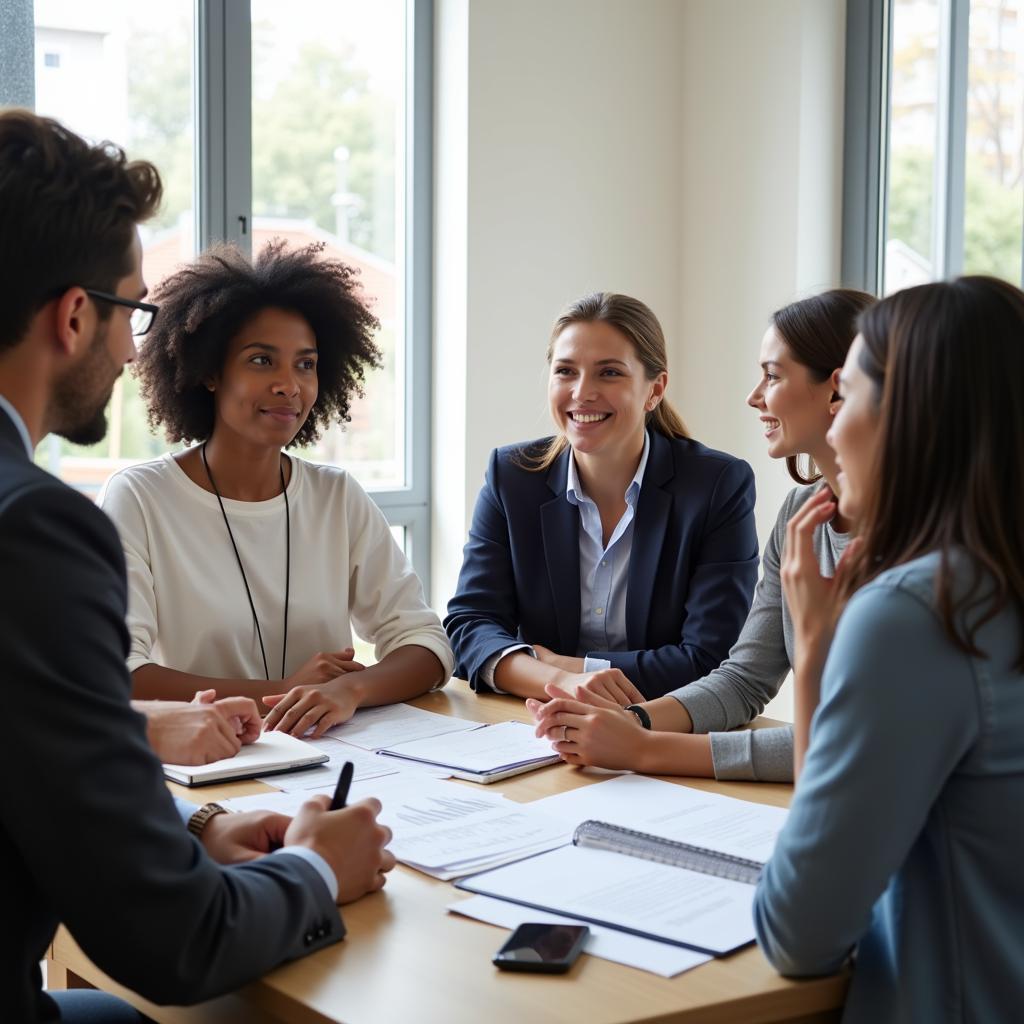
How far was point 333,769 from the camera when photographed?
1756 mm

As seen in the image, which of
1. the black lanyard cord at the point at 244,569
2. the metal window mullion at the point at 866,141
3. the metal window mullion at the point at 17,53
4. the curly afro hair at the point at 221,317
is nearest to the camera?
the black lanyard cord at the point at 244,569

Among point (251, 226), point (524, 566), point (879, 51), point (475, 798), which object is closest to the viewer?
point (475, 798)

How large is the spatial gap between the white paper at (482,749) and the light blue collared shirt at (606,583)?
0.55 meters

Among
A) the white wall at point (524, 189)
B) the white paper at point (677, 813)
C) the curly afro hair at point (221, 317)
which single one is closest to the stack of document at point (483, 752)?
A: the white paper at point (677, 813)

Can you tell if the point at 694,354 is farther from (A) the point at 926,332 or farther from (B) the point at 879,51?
(A) the point at 926,332

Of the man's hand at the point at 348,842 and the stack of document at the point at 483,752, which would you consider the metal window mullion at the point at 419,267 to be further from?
the man's hand at the point at 348,842

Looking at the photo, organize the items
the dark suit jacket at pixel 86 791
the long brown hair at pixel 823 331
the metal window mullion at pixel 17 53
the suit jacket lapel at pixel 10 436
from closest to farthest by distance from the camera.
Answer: the dark suit jacket at pixel 86 791 < the suit jacket lapel at pixel 10 436 < the long brown hair at pixel 823 331 < the metal window mullion at pixel 17 53

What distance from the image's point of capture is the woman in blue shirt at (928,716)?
1044mm

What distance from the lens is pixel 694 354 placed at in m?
4.14

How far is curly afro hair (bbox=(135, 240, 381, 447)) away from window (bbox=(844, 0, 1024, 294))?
6.31ft

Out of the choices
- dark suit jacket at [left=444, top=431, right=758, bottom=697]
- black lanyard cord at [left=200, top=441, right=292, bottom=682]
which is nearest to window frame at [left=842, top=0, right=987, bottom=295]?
dark suit jacket at [left=444, top=431, right=758, bottom=697]

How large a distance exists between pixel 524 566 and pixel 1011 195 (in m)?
2.01

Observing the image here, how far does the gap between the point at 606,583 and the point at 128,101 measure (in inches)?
73.4

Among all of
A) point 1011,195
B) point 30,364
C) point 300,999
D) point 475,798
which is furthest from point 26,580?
point 1011,195
